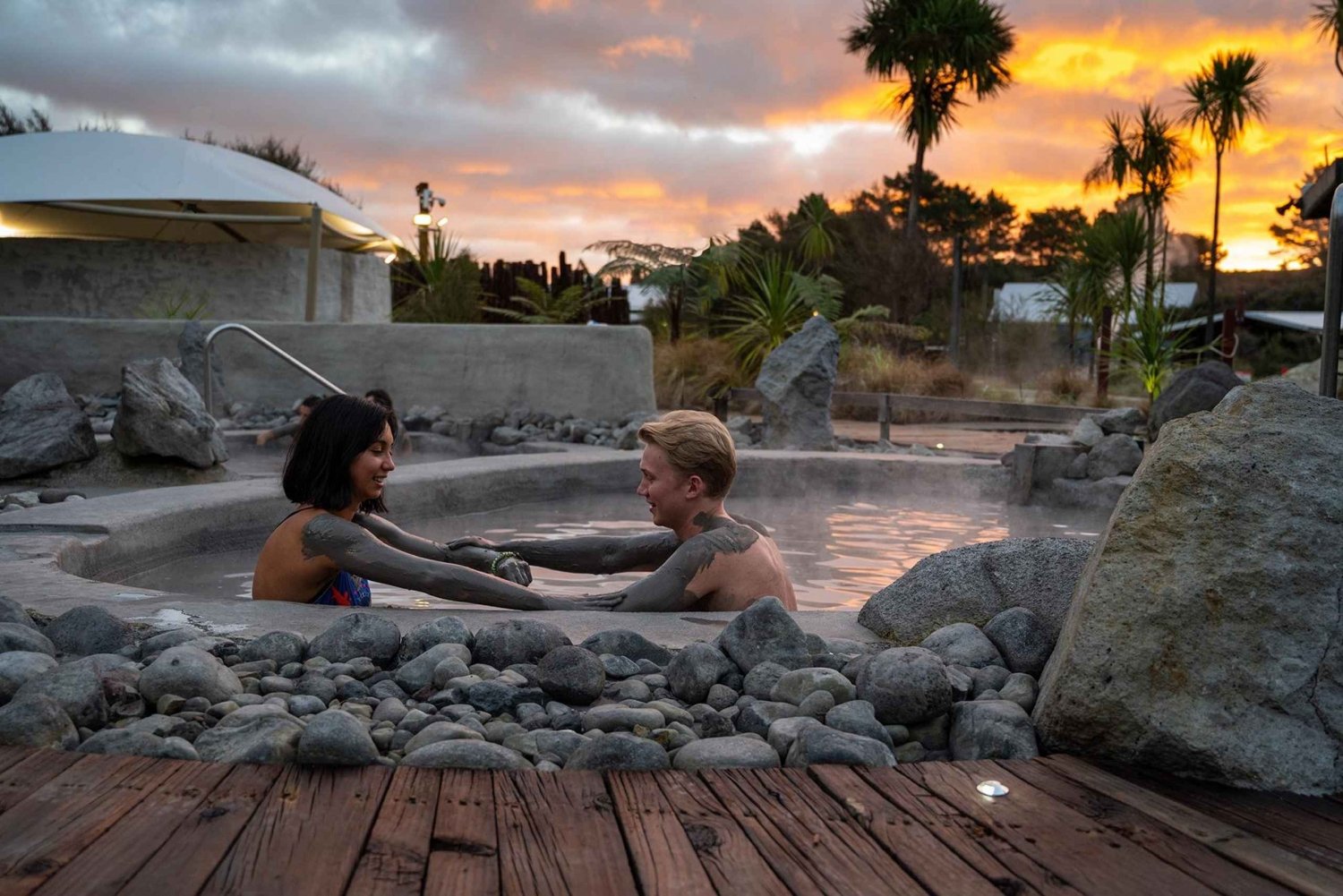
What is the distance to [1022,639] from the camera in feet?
9.64

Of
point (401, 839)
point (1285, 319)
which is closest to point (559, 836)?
point (401, 839)

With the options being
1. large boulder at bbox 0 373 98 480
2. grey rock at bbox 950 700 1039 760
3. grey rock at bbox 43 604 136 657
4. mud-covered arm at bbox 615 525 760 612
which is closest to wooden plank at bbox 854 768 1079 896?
grey rock at bbox 950 700 1039 760

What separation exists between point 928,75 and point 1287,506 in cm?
2711

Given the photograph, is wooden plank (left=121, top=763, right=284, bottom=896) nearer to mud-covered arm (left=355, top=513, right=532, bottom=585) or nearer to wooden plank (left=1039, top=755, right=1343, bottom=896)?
wooden plank (left=1039, top=755, right=1343, bottom=896)

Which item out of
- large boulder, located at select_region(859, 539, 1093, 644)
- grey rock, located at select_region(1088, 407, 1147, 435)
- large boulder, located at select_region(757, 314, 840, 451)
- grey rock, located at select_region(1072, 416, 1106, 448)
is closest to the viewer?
large boulder, located at select_region(859, 539, 1093, 644)

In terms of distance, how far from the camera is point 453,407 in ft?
37.0

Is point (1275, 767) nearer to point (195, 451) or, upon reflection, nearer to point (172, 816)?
point (172, 816)

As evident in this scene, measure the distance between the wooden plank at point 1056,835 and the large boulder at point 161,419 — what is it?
6.38 metres

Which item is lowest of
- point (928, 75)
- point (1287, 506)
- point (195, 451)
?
point (195, 451)

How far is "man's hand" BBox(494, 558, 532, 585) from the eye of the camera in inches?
159

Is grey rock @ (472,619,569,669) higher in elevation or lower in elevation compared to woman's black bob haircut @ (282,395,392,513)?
lower

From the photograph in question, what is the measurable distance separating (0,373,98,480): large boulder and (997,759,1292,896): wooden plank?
6864 millimetres

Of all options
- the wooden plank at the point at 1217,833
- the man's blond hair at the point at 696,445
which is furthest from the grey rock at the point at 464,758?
the man's blond hair at the point at 696,445

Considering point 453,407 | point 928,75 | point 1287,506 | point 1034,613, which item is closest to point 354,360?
point 453,407
